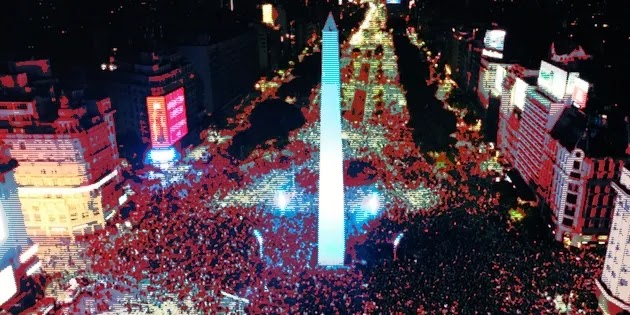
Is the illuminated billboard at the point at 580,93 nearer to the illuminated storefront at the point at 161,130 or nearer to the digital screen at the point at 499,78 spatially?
the digital screen at the point at 499,78

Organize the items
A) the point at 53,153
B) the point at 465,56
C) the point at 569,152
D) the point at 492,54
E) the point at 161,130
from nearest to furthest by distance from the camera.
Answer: the point at 569,152
the point at 53,153
the point at 161,130
the point at 492,54
the point at 465,56

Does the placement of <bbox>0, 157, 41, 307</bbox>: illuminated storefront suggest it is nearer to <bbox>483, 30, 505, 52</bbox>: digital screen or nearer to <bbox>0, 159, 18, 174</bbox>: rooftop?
<bbox>0, 159, 18, 174</bbox>: rooftop

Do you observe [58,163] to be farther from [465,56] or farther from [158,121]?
[465,56]

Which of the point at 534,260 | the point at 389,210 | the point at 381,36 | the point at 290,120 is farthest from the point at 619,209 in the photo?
→ the point at 381,36

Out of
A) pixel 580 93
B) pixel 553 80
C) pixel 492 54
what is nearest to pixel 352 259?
pixel 580 93

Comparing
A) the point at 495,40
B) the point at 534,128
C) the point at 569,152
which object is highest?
the point at 495,40

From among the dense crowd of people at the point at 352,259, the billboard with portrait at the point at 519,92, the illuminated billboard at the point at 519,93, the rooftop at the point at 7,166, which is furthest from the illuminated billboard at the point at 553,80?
the rooftop at the point at 7,166

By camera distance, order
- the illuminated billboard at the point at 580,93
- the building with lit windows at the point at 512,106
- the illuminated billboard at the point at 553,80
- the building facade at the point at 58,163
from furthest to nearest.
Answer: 1. the building with lit windows at the point at 512,106
2. the illuminated billboard at the point at 553,80
3. the illuminated billboard at the point at 580,93
4. the building facade at the point at 58,163
